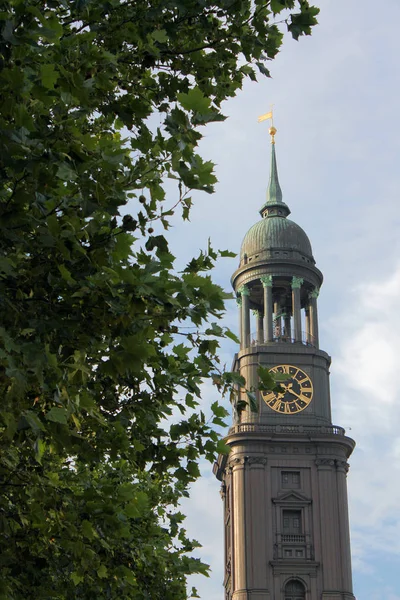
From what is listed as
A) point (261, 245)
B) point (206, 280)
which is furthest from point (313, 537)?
point (206, 280)

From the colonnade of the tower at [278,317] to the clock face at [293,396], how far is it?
11.0 feet

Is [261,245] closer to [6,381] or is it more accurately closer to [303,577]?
[303,577]

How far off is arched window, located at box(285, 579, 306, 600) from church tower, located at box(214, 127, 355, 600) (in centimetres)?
6

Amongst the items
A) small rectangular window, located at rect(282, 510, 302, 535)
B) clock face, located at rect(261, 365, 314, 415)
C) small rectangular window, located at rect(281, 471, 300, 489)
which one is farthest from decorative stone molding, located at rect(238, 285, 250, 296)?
small rectangular window, located at rect(282, 510, 302, 535)

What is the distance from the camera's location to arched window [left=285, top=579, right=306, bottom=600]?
224 feet

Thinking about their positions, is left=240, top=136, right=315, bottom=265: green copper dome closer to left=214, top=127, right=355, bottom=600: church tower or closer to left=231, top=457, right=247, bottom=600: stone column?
left=214, top=127, right=355, bottom=600: church tower

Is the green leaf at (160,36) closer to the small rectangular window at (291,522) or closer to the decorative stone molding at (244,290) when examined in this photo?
the small rectangular window at (291,522)

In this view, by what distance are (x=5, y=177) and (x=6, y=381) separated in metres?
2.03

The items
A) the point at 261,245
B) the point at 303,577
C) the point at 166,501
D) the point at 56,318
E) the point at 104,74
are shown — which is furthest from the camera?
the point at 261,245

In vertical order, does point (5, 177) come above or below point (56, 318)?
above

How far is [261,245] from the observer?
8081 centimetres

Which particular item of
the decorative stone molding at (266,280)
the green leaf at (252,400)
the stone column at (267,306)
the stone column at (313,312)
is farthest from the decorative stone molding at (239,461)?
the green leaf at (252,400)

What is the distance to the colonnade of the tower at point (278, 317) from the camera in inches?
3036

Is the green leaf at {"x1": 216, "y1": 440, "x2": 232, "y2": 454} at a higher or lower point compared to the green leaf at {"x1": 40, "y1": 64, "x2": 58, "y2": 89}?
lower
